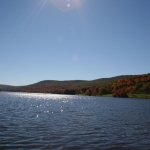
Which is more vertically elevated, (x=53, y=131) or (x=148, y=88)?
(x=148, y=88)

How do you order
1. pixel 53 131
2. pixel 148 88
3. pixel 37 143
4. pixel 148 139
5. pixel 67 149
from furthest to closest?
pixel 148 88
pixel 53 131
pixel 148 139
pixel 37 143
pixel 67 149

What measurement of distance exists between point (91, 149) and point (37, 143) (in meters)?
5.07

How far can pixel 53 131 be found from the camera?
25125 millimetres

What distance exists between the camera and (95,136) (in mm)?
23500

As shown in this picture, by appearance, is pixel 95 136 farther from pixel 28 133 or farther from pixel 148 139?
pixel 28 133

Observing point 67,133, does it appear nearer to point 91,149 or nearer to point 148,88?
point 91,149

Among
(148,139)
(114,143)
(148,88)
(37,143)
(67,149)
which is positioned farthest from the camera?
(148,88)

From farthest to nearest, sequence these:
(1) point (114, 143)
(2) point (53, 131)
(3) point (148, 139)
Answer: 1. (2) point (53, 131)
2. (3) point (148, 139)
3. (1) point (114, 143)

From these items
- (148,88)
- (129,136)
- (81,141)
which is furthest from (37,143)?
(148,88)

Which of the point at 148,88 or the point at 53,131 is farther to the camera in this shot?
the point at 148,88

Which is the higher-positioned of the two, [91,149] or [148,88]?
[148,88]

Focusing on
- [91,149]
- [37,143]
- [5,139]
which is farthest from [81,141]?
[5,139]

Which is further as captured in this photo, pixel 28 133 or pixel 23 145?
pixel 28 133

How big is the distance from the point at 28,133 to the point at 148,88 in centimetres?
19016
